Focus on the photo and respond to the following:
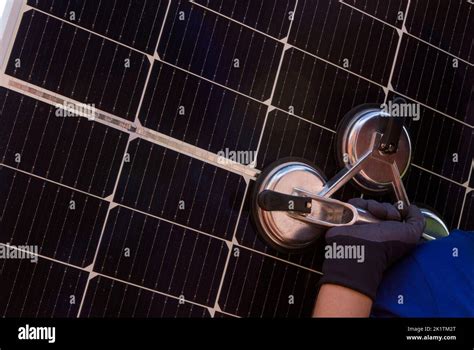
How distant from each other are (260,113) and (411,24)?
3.50ft

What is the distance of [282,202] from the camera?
12.2 feet

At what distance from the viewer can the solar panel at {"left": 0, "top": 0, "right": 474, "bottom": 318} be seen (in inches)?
142

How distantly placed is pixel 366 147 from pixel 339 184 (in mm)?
337

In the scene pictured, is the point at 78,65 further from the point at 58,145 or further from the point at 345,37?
the point at 345,37

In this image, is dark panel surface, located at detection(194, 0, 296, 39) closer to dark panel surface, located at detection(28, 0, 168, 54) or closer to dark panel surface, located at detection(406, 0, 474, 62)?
dark panel surface, located at detection(28, 0, 168, 54)

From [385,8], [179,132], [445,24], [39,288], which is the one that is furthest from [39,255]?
[445,24]

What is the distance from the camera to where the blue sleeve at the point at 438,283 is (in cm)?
325

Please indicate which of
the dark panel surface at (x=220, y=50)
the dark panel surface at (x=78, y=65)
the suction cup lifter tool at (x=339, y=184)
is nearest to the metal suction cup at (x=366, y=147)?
the suction cup lifter tool at (x=339, y=184)

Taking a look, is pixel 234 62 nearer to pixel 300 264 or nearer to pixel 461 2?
pixel 300 264

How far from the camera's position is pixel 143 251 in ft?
12.3

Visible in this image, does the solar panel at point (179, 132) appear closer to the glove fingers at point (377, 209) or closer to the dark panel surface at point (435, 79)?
the dark panel surface at point (435, 79)

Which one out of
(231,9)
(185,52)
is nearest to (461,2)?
(231,9)

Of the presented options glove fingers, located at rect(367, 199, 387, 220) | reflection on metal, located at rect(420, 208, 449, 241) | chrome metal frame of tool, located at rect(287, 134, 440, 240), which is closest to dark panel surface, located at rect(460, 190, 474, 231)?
→ reflection on metal, located at rect(420, 208, 449, 241)

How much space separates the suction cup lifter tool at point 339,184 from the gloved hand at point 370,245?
0.25 ft
